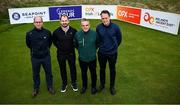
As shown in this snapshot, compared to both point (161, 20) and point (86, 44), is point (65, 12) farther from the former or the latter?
point (86, 44)

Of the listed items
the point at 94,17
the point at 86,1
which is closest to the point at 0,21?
the point at 94,17

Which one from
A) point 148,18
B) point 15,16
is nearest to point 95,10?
point 148,18

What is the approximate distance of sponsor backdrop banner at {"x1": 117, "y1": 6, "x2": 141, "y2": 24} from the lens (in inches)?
738

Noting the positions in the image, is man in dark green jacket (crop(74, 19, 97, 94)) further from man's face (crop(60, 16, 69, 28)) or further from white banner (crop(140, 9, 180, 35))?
white banner (crop(140, 9, 180, 35))

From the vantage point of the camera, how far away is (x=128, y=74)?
1063cm

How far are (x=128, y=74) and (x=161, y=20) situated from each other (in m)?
7.67

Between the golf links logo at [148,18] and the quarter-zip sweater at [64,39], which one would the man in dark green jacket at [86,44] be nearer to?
the quarter-zip sweater at [64,39]

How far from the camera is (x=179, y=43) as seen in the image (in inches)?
587

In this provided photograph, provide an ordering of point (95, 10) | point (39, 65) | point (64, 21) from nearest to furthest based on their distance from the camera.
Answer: point (64, 21)
point (39, 65)
point (95, 10)

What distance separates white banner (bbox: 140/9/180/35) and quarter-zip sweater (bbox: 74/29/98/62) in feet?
31.8

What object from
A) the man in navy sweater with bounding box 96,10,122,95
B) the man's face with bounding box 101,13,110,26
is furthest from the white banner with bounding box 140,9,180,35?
the man's face with bounding box 101,13,110,26

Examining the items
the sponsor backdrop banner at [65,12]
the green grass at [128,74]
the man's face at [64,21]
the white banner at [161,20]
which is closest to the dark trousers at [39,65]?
the green grass at [128,74]

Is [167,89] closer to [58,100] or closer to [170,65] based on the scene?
[170,65]

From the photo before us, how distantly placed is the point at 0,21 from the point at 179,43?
1453 centimetres
